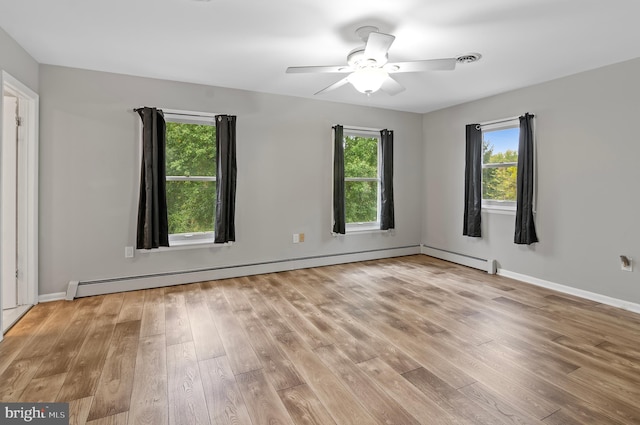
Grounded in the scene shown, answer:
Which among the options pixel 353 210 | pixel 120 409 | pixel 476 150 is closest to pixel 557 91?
pixel 476 150

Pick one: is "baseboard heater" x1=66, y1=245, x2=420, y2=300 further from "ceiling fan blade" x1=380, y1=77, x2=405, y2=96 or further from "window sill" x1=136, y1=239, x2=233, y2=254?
"ceiling fan blade" x1=380, y1=77, x2=405, y2=96

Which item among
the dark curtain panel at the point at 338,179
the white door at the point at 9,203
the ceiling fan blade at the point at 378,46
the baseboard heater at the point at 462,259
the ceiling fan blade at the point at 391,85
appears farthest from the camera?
the dark curtain panel at the point at 338,179

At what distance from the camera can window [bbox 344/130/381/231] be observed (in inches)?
203

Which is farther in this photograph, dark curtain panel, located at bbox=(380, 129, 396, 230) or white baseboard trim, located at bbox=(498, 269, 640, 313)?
dark curtain panel, located at bbox=(380, 129, 396, 230)

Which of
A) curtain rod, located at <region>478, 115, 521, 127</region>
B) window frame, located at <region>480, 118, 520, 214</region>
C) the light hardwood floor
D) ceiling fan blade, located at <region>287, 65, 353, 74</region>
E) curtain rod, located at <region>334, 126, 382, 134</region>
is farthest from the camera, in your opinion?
curtain rod, located at <region>334, 126, 382, 134</region>

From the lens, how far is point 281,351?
94.3 inches

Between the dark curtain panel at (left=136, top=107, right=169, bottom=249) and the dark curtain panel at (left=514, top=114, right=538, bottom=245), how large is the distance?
4.28 metres

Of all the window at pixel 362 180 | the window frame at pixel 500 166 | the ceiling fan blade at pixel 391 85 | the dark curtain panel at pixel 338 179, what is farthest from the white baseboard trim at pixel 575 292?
the ceiling fan blade at pixel 391 85

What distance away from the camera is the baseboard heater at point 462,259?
4.55 metres

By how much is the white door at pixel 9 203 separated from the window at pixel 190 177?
53.6 inches

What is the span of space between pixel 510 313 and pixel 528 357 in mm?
897

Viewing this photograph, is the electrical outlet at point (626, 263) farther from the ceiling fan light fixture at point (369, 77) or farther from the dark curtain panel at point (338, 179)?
the dark curtain panel at point (338, 179)

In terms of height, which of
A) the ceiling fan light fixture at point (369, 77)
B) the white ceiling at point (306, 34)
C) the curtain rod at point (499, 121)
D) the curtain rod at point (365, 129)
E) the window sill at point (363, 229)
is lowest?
the window sill at point (363, 229)

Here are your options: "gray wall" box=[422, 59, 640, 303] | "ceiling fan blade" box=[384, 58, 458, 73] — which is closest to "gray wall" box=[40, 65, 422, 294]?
"gray wall" box=[422, 59, 640, 303]
